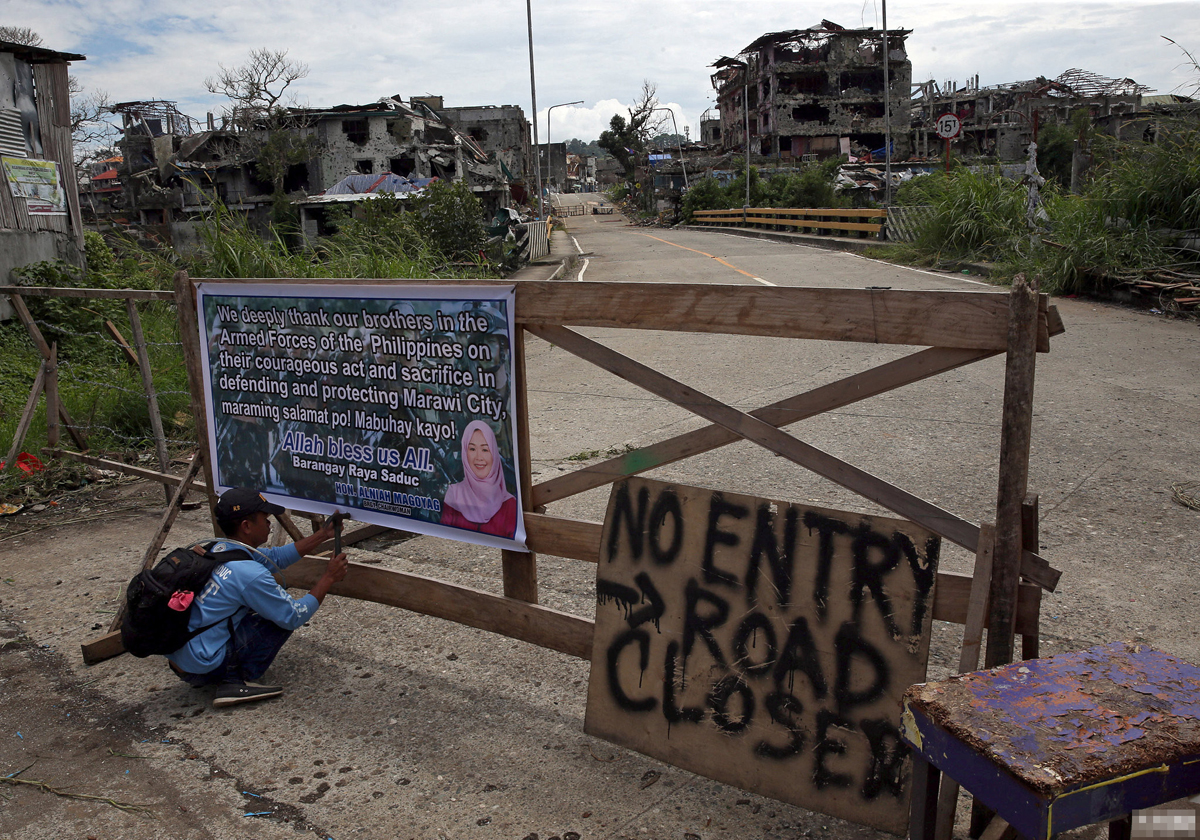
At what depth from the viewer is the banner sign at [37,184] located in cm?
1187

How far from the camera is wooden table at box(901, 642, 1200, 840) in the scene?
67.1 inches

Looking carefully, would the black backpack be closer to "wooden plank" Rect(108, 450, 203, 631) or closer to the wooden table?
"wooden plank" Rect(108, 450, 203, 631)

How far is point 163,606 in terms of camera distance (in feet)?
11.5

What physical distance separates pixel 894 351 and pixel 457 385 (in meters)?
7.06

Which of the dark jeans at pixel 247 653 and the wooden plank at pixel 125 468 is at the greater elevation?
the wooden plank at pixel 125 468

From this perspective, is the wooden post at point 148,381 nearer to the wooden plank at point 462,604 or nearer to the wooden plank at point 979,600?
the wooden plank at point 462,604

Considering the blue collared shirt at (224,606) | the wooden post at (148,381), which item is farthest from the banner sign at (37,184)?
the blue collared shirt at (224,606)

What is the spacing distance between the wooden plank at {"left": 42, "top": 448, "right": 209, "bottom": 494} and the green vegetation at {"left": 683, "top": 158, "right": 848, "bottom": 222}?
37066 mm

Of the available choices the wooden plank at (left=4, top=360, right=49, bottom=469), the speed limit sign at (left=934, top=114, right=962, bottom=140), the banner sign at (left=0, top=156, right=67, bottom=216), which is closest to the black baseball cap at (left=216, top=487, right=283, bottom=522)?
the wooden plank at (left=4, top=360, right=49, bottom=469)

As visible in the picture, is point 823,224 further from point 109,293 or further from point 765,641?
point 765,641

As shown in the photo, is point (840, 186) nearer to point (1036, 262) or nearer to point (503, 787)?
point (1036, 262)

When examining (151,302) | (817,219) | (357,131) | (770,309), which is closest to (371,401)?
(770,309)

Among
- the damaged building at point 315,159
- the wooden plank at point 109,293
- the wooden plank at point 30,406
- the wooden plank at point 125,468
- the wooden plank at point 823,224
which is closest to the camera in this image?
the wooden plank at point 109,293

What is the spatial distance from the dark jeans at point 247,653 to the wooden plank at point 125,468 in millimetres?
1300
